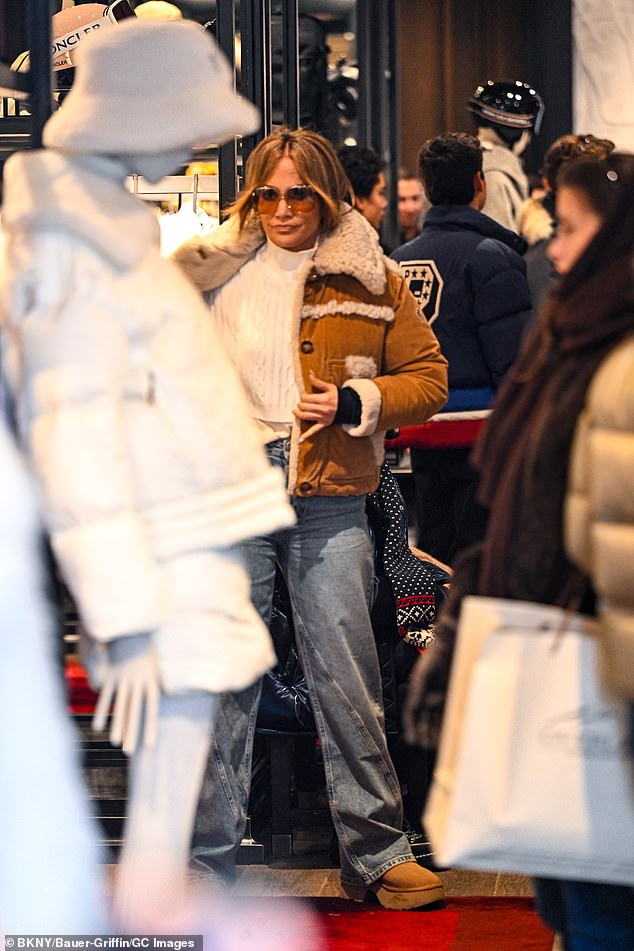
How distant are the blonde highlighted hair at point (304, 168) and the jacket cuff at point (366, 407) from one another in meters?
0.38

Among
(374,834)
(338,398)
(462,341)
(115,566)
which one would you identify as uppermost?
(115,566)

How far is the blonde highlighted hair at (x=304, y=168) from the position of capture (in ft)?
11.4

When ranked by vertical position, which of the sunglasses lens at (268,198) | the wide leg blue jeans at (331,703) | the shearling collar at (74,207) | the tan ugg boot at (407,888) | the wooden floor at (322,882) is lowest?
the wooden floor at (322,882)

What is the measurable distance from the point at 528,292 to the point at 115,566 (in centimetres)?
253

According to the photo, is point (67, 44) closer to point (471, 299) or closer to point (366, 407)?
point (471, 299)

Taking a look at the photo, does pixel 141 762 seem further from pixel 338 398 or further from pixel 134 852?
pixel 338 398

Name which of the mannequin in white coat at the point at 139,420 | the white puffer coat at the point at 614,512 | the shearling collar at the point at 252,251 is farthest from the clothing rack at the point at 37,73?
the white puffer coat at the point at 614,512

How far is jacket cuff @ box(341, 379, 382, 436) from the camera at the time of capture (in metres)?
3.44

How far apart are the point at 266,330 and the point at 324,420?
0.90ft

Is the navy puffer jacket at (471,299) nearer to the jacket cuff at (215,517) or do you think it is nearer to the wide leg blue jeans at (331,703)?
the wide leg blue jeans at (331,703)

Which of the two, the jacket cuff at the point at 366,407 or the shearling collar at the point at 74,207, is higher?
the shearling collar at the point at 74,207

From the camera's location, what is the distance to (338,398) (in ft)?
11.2

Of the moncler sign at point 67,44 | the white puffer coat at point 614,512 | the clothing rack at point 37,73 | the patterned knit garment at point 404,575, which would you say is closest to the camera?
the white puffer coat at point 614,512

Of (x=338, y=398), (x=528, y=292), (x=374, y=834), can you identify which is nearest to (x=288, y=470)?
(x=338, y=398)
